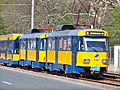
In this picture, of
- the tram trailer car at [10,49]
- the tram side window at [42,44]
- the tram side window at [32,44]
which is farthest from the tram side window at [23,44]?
the tram side window at [42,44]

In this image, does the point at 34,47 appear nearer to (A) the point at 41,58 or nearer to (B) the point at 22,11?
(A) the point at 41,58

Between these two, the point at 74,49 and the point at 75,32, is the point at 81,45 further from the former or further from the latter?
the point at 75,32

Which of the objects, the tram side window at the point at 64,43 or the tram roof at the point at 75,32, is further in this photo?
the tram side window at the point at 64,43

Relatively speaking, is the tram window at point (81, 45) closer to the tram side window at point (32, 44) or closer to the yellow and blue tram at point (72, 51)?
the yellow and blue tram at point (72, 51)

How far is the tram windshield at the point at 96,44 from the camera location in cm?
2772

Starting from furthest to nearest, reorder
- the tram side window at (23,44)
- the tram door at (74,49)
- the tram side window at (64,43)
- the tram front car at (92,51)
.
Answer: the tram side window at (23,44)
the tram side window at (64,43)
the tram door at (74,49)
the tram front car at (92,51)

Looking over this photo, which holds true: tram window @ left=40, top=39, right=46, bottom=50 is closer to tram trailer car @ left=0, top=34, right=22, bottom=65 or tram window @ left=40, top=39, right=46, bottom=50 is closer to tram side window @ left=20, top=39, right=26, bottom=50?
tram side window @ left=20, top=39, right=26, bottom=50

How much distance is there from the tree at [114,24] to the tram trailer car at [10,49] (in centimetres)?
858

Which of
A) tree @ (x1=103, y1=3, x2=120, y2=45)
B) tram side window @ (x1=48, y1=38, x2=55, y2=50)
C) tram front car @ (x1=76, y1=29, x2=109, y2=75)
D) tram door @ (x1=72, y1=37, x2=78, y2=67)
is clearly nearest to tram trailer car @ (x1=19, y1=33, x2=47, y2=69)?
tram side window @ (x1=48, y1=38, x2=55, y2=50)

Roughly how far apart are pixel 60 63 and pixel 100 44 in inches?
Answer: 160

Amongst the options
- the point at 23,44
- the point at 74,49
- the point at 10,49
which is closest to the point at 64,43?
the point at 74,49

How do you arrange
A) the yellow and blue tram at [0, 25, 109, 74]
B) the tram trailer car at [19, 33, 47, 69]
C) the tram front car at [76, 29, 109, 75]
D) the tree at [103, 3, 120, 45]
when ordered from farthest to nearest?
the tree at [103, 3, 120, 45] → the tram trailer car at [19, 33, 47, 69] → the yellow and blue tram at [0, 25, 109, 74] → the tram front car at [76, 29, 109, 75]

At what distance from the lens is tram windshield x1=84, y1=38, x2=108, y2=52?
2772cm

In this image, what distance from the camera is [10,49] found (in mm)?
45781
